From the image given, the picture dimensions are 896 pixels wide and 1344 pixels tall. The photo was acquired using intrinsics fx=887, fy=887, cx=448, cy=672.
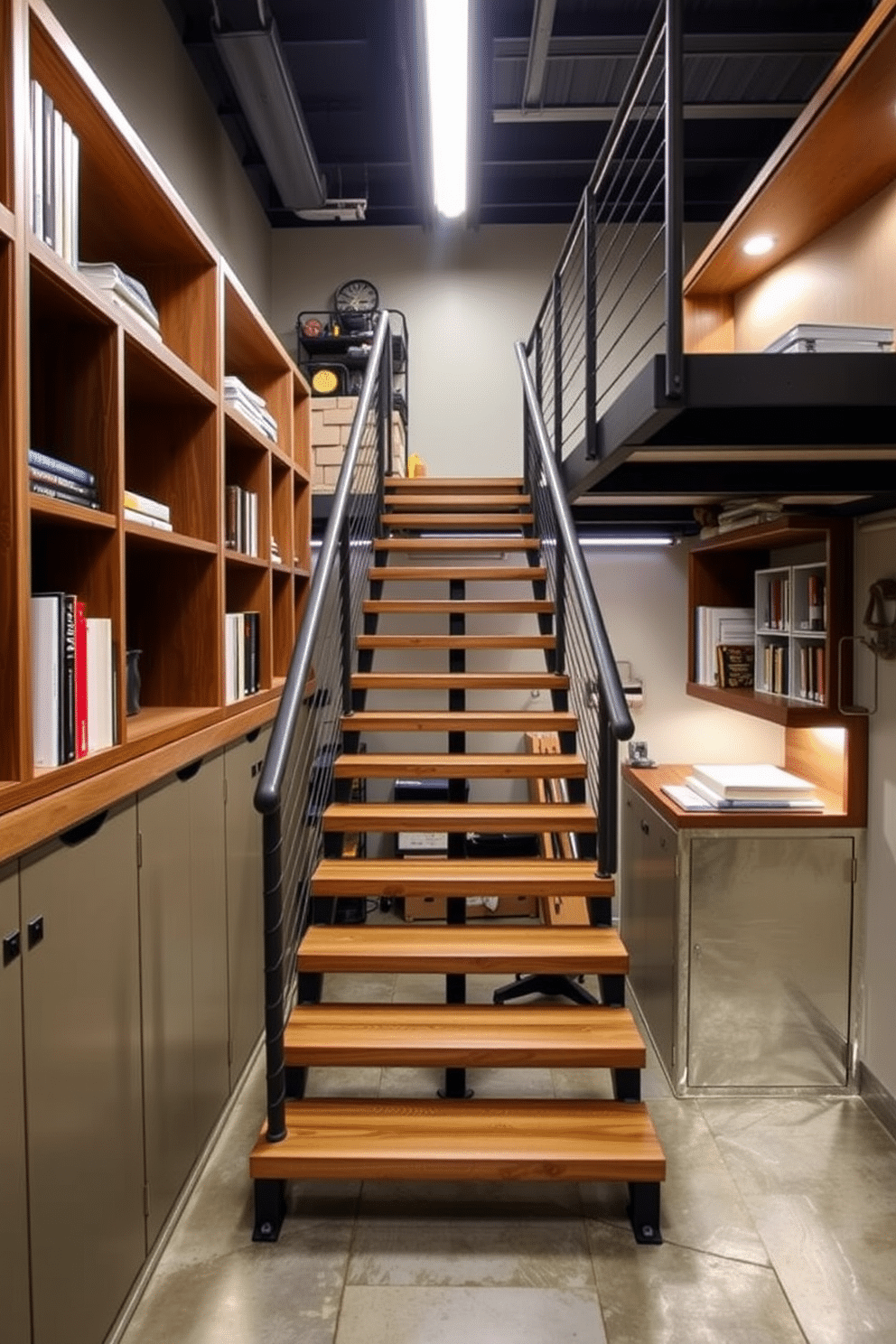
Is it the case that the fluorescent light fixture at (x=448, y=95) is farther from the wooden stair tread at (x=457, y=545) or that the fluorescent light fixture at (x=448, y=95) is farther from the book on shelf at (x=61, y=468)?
the book on shelf at (x=61, y=468)

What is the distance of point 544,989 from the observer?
3.91 m

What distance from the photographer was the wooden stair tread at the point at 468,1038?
2.31m

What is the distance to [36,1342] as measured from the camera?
1.57 metres

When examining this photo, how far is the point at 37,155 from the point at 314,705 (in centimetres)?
179

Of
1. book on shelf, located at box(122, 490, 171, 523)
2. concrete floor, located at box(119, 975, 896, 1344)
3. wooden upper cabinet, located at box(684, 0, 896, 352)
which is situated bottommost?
concrete floor, located at box(119, 975, 896, 1344)

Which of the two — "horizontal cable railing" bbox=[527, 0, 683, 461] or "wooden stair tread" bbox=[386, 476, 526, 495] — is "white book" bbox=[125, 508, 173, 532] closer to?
"horizontal cable railing" bbox=[527, 0, 683, 461]

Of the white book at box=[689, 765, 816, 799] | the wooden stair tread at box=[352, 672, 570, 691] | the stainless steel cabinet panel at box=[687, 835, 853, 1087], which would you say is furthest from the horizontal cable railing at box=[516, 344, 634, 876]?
the stainless steel cabinet panel at box=[687, 835, 853, 1087]

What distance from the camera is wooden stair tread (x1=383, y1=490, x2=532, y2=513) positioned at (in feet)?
15.2

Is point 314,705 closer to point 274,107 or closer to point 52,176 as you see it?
point 52,176

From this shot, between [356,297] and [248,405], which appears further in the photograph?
[356,297]

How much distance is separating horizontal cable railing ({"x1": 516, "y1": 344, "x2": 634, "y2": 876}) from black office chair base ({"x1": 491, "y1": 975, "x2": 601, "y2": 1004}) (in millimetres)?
906

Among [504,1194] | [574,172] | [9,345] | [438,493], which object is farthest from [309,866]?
[574,172]

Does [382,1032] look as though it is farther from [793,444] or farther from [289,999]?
[793,444]

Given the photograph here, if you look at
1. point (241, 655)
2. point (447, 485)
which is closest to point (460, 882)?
point (241, 655)
